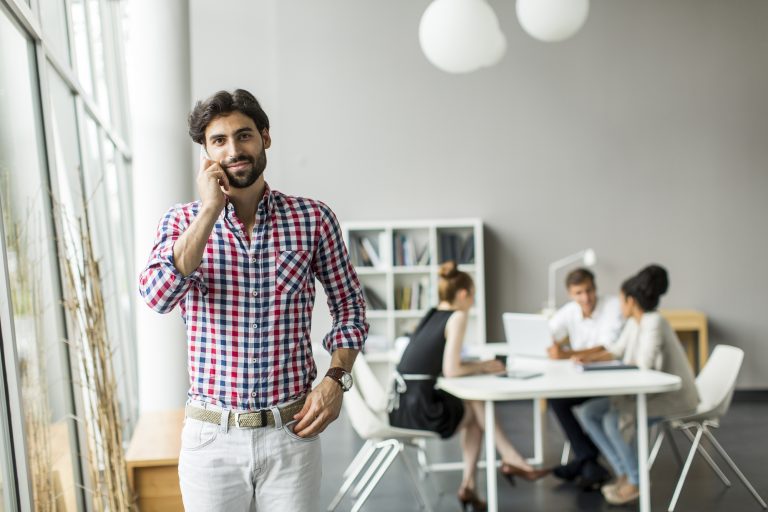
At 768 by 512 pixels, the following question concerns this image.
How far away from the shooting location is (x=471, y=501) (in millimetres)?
4941

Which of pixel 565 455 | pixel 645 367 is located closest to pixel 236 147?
pixel 645 367

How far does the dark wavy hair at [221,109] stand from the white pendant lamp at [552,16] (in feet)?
10.2

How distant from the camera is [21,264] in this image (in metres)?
3.06

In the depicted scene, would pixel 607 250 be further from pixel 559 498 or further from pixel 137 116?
pixel 137 116

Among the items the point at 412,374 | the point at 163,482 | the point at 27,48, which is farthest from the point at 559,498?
the point at 27,48

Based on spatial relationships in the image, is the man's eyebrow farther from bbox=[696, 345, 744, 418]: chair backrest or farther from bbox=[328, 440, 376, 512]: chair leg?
bbox=[696, 345, 744, 418]: chair backrest

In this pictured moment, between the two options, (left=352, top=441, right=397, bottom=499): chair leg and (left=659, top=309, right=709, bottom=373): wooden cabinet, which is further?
(left=659, top=309, right=709, bottom=373): wooden cabinet

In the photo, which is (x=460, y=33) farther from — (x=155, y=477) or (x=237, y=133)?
(x=237, y=133)

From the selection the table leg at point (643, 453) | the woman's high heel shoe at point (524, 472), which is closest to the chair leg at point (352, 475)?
the woman's high heel shoe at point (524, 472)

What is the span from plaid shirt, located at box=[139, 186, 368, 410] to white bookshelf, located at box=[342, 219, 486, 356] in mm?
6000

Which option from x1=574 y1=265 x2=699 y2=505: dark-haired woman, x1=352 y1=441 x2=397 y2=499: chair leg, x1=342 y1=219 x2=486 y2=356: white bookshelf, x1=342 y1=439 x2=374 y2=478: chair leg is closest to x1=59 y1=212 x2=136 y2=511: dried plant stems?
x1=352 y1=441 x2=397 y2=499: chair leg

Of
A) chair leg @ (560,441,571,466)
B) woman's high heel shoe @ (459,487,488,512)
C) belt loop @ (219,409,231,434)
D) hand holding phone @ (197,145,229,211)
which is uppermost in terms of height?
hand holding phone @ (197,145,229,211)

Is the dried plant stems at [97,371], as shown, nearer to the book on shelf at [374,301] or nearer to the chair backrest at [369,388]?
the chair backrest at [369,388]

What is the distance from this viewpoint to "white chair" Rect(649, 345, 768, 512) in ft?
16.1
